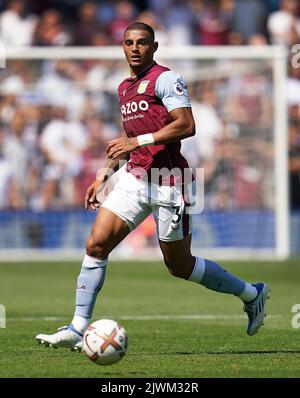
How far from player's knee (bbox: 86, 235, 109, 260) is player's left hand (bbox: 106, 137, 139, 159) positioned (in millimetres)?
769

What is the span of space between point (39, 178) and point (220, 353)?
1228cm

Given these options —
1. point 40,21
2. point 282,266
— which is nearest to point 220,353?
point 282,266

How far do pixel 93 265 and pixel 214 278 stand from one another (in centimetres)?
111

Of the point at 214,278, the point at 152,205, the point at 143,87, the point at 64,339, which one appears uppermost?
the point at 143,87

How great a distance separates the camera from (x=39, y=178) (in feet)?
66.5

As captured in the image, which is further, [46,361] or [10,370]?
[46,361]

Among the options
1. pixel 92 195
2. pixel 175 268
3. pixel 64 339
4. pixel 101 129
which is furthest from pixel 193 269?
pixel 101 129

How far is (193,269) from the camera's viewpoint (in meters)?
8.75

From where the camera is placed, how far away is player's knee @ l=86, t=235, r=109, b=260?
8328 mm

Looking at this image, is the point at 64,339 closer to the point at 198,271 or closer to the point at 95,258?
the point at 95,258

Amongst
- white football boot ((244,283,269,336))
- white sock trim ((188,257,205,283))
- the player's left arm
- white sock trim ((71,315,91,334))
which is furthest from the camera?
white football boot ((244,283,269,336))

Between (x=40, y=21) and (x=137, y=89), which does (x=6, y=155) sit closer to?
(x=40, y=21)

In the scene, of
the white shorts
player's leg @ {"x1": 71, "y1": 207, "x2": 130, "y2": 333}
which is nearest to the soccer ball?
player's leg @ {"x1": 71, "y1": 207, "x2": 130, "y2": 333}

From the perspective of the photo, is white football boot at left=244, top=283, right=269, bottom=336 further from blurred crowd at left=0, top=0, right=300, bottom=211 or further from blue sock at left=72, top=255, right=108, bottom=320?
blurred crowd at left=0, top=0, right=300, bottom=211
